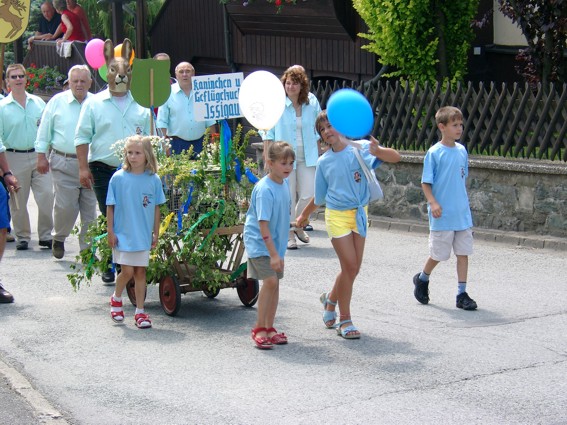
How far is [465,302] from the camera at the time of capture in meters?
8.59

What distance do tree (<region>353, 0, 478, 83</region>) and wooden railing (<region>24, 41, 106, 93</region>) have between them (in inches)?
312

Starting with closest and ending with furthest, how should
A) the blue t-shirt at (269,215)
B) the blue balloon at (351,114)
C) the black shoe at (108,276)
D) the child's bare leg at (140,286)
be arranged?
the blue balloon at (351,114) < the blue t-shirt at (269,215) < the child's bare leg at (140,286) < the black shoe at (108,276)

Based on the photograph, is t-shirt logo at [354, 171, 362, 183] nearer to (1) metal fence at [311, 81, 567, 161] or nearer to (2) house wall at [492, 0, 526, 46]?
(1) metal fence at [311, 81, 567, 161]

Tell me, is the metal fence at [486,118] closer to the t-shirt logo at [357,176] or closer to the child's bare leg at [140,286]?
the t-shirt logo at [357,176]

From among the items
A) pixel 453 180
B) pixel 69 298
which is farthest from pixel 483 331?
pixel 69 298

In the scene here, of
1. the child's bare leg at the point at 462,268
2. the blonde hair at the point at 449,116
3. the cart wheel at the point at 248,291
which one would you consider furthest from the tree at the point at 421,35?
the cart wheel at the point at 248,291

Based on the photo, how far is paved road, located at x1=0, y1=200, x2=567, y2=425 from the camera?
612 centimetres

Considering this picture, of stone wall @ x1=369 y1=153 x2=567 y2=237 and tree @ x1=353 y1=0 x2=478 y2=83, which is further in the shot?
tree @ x1=353 y1=0 x2=478 y2=83

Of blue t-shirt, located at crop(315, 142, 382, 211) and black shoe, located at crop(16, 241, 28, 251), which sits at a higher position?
blue t-shirt, located at crop(315, 142, 382, 211)

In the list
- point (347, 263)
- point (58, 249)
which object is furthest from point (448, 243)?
point (58, 249)

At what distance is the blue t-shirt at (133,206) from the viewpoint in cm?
813

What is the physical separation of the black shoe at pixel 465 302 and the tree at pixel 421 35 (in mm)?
6487

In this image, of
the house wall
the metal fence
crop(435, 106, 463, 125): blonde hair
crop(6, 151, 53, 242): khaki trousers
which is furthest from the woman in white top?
the house wall

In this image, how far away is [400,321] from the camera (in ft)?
27.1
